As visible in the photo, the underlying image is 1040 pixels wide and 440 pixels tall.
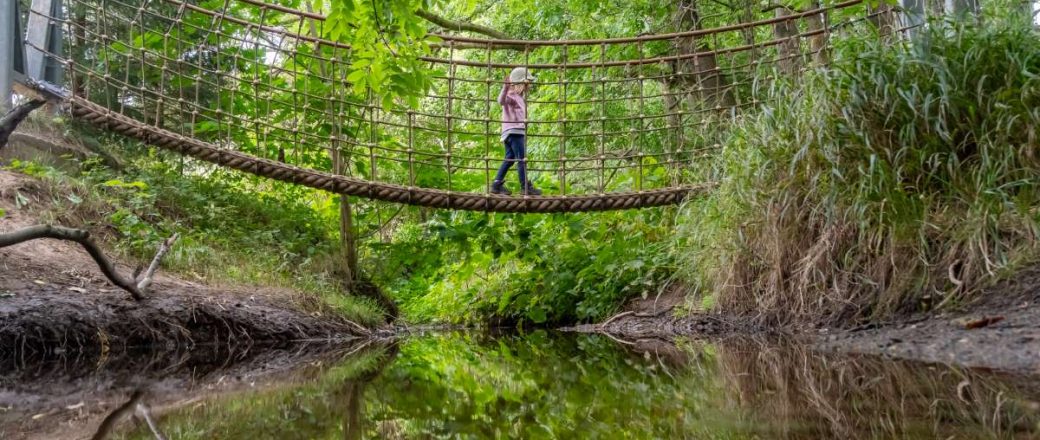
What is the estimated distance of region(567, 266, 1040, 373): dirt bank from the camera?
8.35ft

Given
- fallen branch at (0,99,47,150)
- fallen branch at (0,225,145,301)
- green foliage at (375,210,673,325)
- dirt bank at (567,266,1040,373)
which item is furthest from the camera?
green foliage at (375,210,673,325)

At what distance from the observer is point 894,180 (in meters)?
3.53

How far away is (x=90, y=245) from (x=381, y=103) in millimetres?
1648

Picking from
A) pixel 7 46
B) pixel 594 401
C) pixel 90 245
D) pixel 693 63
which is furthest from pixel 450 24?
pixel 594 401

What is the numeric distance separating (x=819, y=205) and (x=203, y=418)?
2.65 metres

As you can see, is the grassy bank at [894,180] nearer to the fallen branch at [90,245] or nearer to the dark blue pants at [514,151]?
the dark blue pants at [514,151]

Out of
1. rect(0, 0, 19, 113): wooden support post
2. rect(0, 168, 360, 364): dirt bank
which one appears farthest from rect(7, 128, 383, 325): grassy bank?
rect(0, 0, 19, 113): wooden support post

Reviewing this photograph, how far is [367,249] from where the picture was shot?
7.36 m

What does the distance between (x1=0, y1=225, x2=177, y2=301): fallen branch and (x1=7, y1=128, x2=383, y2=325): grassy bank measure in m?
0.64

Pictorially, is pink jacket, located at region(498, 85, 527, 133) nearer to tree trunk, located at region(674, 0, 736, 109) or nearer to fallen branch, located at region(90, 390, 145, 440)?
tree trunk, located at region(674, 0, 736, 109)

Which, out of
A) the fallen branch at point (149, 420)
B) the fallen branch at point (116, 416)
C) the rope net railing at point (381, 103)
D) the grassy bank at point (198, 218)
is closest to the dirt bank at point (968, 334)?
the rope net railing at point (381, 103)

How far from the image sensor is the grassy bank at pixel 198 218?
4.56 m

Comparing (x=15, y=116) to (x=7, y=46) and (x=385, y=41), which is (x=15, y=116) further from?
(x=7, y=46)

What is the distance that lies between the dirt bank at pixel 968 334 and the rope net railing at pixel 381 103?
1.38 meters
